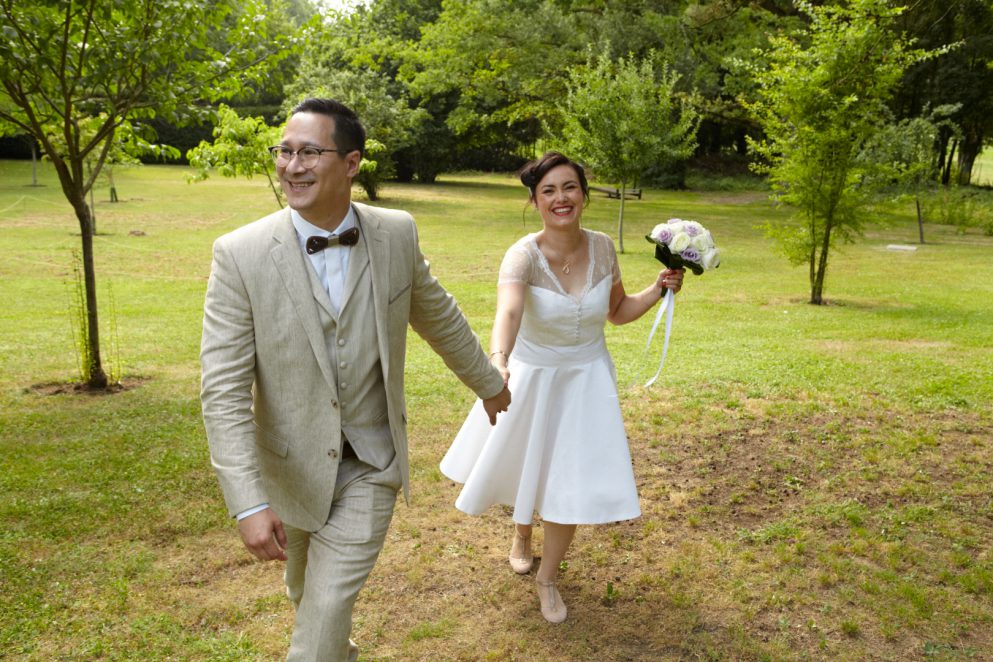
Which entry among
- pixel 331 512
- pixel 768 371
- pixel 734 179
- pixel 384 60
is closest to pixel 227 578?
pixel 331 512

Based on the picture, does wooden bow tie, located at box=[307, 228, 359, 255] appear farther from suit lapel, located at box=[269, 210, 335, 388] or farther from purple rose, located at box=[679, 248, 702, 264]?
purple rose, located at box=[679, 248, 702, 264]

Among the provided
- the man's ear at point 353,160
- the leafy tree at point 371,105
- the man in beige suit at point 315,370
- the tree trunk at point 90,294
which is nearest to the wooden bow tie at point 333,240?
the man in beige suit at point 315,370

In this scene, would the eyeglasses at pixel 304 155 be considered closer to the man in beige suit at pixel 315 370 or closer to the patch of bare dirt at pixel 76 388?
the man in beige suit at pixel 315 370

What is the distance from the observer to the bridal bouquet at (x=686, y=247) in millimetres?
5008

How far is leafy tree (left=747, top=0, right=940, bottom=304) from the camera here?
14.3 m

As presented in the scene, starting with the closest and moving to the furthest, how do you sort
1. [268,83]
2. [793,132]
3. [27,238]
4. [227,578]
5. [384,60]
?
[227,578] < [268,83] < [793,132] < [27,238] < [384,60]

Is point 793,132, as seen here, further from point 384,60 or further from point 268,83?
point 384,60

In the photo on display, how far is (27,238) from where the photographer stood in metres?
23.0

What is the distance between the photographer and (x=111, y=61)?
775cm

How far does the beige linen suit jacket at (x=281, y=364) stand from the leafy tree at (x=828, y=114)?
12.8 meters

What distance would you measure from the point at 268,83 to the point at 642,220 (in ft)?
83.2

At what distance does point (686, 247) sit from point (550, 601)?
2193 mm

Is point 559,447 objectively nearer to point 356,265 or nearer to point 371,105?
point 356,265

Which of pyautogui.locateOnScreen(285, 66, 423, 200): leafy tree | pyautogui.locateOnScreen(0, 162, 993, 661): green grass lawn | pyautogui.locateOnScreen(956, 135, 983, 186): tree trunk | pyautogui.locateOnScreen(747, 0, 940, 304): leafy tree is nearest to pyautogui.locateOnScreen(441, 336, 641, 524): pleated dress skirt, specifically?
pyautogui.locateOnScreen(0, 162, 993, 661): green grass lawn
